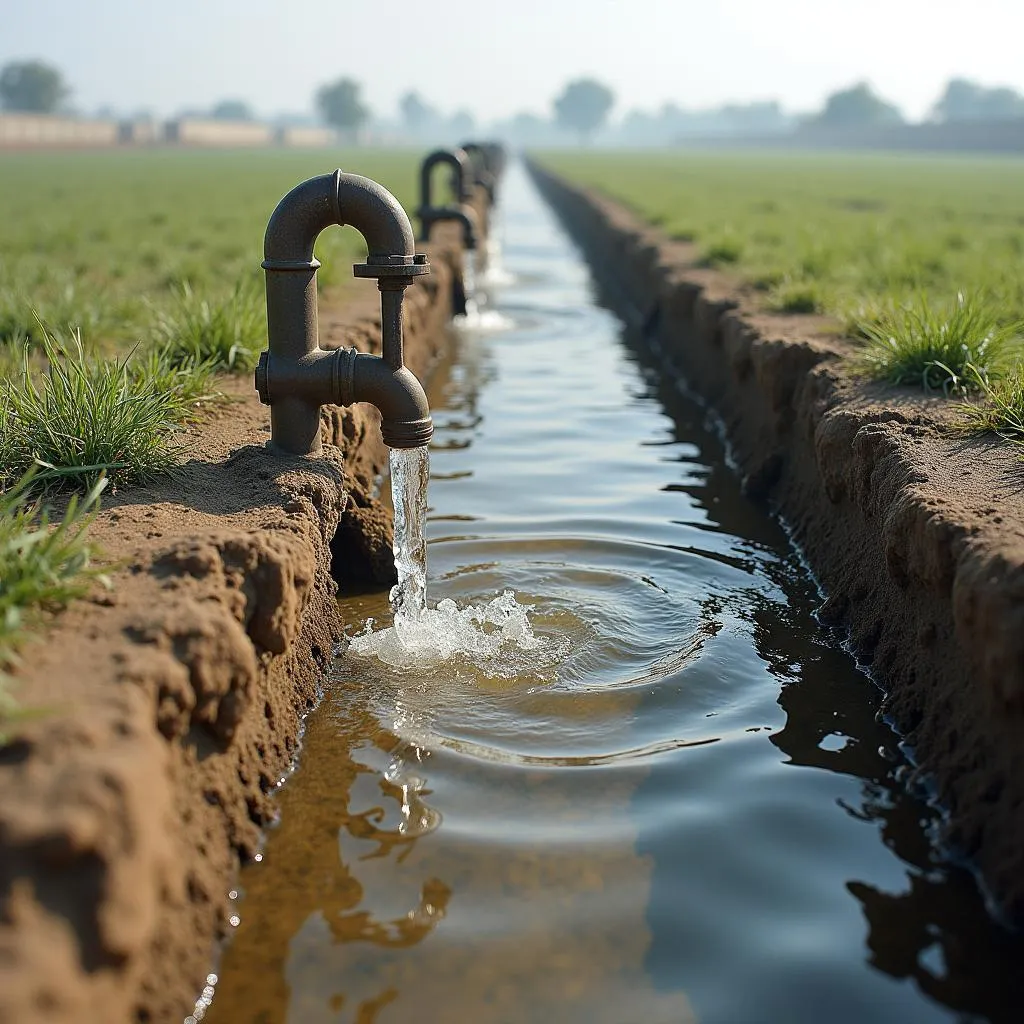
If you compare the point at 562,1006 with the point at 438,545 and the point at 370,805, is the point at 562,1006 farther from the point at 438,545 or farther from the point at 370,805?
the point at 438,545

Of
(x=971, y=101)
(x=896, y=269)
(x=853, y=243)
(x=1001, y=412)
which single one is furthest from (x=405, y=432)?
(x=971, y=101)

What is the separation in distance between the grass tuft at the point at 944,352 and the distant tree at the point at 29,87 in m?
142

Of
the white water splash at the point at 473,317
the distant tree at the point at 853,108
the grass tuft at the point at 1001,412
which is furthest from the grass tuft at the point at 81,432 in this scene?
the distant tree at the point at 853,108

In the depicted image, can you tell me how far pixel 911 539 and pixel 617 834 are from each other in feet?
4.91

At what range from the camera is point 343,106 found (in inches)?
6865

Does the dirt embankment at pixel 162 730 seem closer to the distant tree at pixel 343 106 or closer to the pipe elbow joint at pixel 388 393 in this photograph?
the pipe elbow joint at pixel 388 393

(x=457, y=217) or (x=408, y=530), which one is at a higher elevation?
(x=457, y=217)

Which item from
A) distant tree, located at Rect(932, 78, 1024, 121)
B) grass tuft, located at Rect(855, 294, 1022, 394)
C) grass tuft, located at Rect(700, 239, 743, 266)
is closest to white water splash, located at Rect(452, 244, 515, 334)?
grass tuft, located at Rect(700, 239, 743, 266)

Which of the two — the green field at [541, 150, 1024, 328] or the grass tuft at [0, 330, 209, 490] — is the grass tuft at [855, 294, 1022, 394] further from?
the grass tuft at [0, 330, 209, 490]

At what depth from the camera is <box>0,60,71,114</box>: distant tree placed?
429ft

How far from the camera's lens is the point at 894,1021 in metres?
2.57

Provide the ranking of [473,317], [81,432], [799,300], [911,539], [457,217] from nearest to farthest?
[911,539], [81,432], [799,300], [457,217], [473,317]

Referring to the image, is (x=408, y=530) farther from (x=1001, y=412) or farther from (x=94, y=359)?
(x=1001, y=412)

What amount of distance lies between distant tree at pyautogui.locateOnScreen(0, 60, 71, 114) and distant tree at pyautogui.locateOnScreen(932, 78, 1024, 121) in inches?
5142
